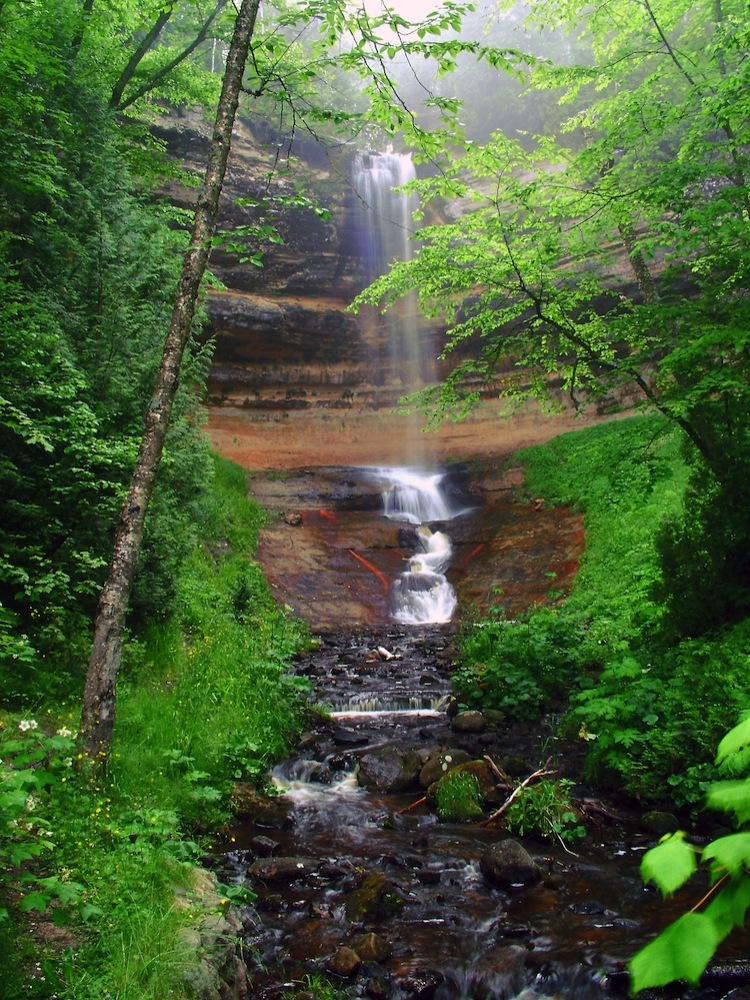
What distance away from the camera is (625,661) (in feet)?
21.6

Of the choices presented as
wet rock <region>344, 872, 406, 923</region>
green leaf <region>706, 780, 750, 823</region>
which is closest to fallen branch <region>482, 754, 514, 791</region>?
wet rock <region>344, 872, 406, 923</region>

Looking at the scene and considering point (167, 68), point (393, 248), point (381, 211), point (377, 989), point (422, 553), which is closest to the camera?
point (377, 989)

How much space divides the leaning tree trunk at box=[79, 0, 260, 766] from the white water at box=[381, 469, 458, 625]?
10898 millimetres

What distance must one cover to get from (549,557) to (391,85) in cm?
1130

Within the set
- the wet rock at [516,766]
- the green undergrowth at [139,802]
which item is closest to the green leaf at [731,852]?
the green undergrowth at [139,802]

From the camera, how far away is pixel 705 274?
650 cm

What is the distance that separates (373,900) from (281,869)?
0.81 meters

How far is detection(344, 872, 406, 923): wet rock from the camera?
4.49m

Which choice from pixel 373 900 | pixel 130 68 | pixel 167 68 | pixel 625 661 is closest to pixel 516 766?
pixel 625 661

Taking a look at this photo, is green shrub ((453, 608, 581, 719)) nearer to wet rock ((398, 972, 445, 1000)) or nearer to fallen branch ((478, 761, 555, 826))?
fallen branch ((478, 761, 555, 826))

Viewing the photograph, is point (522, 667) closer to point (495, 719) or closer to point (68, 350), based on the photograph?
point (495, 719)

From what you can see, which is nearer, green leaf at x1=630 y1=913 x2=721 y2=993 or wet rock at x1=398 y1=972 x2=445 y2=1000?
green leaf at x1=630 y1=913 x2=721 y2=993

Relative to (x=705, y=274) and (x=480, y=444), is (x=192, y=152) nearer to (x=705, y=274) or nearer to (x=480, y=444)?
(x=480, y=444)

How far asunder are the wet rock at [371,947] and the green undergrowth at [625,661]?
286cm
